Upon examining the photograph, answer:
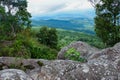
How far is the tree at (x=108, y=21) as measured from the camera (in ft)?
139

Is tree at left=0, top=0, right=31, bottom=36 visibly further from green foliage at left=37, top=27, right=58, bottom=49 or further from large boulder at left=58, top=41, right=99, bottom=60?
large boulder at left=58, top=41, right=99, bottom=60

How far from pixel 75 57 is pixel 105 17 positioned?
2504cm

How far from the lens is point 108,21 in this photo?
4322 cm

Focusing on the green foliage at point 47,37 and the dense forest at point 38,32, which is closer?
the dense forest at point 38,32

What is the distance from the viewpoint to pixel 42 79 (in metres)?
11.8

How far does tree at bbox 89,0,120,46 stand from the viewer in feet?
139

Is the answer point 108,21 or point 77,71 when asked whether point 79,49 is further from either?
point 108,21

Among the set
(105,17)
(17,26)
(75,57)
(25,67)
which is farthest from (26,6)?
(25,67)

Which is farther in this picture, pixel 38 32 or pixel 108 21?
pixel 38 32

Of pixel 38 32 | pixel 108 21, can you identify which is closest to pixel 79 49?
pixel 108 21

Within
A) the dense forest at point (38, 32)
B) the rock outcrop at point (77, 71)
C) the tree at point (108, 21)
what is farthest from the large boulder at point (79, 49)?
the tree at point (108, 21)

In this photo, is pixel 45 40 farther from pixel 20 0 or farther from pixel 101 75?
pixel 101 75

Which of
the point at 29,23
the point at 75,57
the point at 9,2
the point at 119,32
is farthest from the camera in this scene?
the point at 9,2

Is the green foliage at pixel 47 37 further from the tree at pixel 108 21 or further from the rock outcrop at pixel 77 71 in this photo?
the rock outcrop at pixel 77 71
